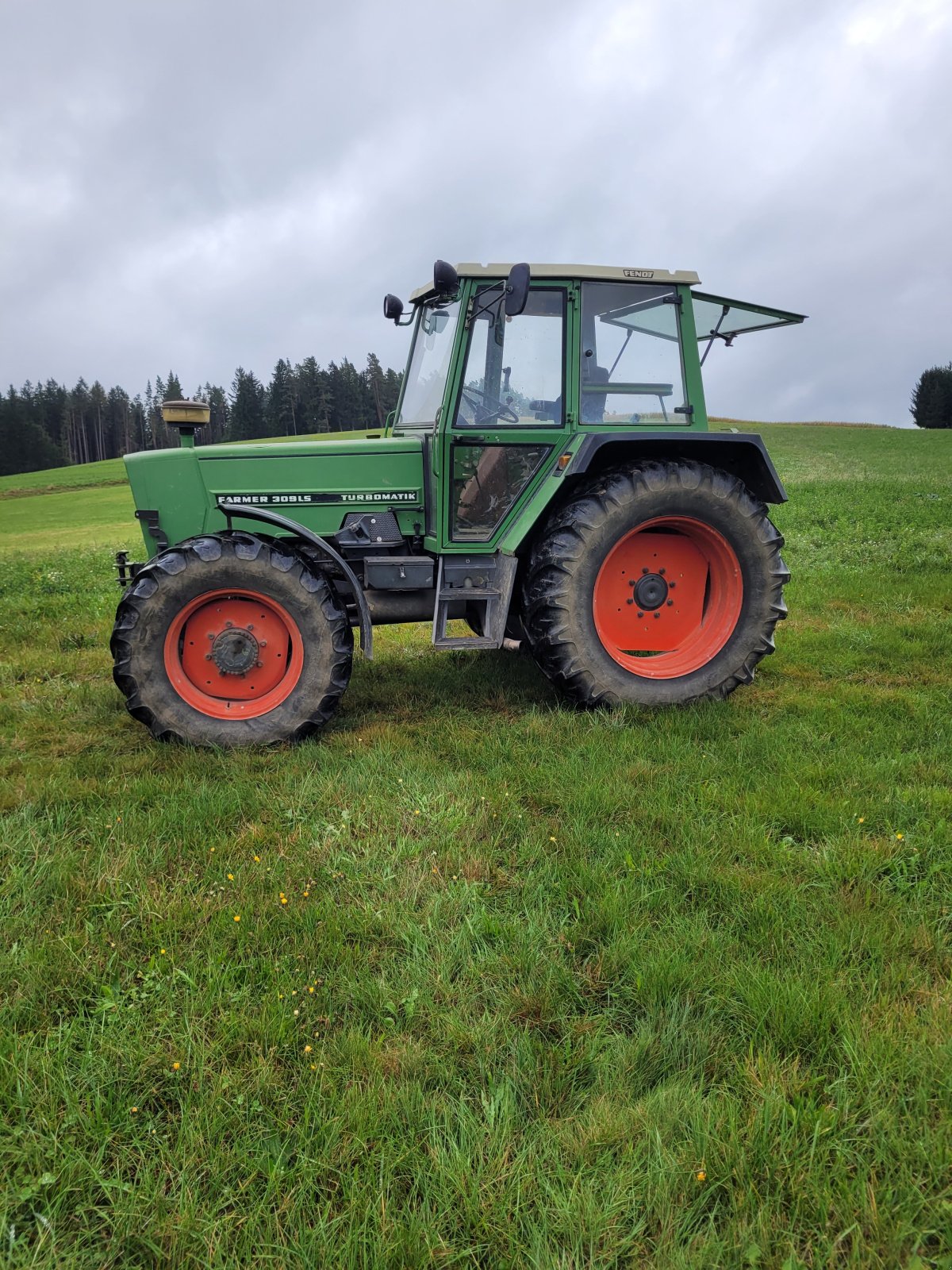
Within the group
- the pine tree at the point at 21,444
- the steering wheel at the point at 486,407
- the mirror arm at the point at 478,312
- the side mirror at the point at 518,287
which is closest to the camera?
the side mirror at the point at 518,287

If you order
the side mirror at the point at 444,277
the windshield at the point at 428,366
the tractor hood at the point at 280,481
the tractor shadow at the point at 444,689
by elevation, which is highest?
the side mirror at the point at 444,277

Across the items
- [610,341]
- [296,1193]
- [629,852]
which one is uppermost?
[610,341]

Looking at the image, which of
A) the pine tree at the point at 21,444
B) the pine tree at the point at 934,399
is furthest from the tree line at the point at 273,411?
the pine tree at the point at 934,399

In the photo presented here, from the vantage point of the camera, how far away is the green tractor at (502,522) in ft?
14.1

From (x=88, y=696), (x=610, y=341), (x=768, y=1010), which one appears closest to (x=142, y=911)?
(x=768, y=1010)

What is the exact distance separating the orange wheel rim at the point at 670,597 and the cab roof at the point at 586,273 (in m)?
1.44

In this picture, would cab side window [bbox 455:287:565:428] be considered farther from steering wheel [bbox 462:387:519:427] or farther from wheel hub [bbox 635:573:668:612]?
wheel hub [bbox 635:573:668:612]

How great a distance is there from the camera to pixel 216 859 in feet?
9.78

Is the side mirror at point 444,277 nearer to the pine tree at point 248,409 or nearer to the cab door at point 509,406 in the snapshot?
the cab door at point 509,406

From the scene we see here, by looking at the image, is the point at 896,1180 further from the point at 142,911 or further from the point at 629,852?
the point at 142,911

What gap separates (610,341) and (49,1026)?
430 centimetres

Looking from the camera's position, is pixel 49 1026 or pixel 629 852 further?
pixel 629 852

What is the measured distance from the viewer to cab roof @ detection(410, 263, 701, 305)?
4.50m

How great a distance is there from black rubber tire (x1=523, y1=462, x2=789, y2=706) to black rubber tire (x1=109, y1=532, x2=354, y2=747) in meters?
1.16
